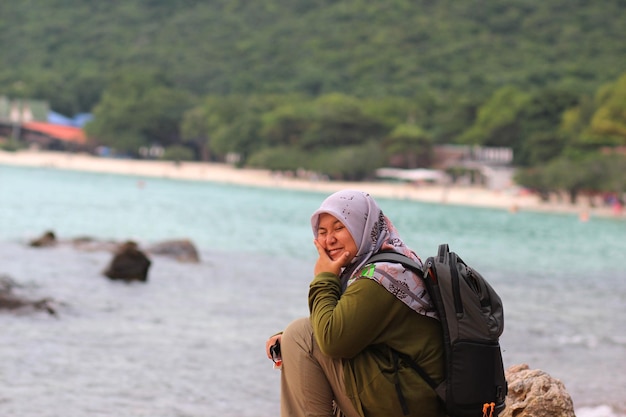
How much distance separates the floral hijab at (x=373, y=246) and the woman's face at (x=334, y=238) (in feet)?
0.06

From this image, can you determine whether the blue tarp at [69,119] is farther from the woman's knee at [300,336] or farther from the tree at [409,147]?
the woman's knee at [300,336]

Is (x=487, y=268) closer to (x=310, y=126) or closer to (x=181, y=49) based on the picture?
(x=310, y=126)

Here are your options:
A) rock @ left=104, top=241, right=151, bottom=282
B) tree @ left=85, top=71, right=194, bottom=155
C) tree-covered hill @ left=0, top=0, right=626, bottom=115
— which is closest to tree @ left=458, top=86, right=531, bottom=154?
tree-covered hill @ left=0, top=0, right=626, bottom=115

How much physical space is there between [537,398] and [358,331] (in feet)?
4.49

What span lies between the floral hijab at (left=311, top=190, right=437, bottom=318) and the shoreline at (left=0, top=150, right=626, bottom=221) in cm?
4482

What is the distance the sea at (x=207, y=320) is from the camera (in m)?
6.23

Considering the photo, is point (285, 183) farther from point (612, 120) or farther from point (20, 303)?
point (20, 303)

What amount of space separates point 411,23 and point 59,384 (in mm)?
111327

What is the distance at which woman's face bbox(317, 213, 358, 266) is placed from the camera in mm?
3139

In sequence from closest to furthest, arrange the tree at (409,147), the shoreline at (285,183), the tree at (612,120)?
1. the shoreline at (285,183)
2. the tree at (612,120)
3. the tree at (409,147)

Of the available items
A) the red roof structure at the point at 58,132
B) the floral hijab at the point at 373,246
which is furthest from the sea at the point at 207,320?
the red roof structure at the point at 58,132

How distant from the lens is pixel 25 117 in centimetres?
8781

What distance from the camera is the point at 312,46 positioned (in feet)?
371

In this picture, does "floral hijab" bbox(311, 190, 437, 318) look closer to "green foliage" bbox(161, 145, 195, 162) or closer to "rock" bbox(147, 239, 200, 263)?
"rock" bbox(147, 239, 200, 263)
